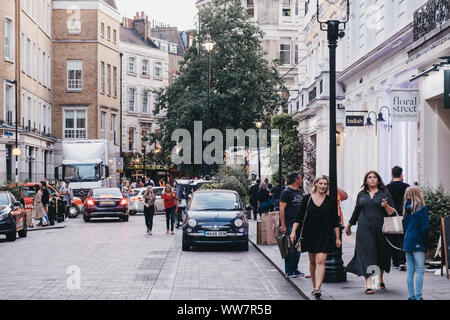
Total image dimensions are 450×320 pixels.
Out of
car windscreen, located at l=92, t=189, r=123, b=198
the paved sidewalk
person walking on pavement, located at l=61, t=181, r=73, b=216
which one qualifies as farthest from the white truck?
the paved sidewalk

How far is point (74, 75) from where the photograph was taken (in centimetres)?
6612

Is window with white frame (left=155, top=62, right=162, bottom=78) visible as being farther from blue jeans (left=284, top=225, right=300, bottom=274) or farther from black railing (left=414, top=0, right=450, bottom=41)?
blue jeans (left=284, top=225, right=300, bottom=274)

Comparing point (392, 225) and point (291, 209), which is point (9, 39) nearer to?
point (291, 209)

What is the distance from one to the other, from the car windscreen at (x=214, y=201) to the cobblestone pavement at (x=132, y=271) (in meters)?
1.21

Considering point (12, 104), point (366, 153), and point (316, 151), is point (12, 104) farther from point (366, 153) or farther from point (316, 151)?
point (366, 153)

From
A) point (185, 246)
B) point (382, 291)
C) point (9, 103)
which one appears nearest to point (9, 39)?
point (9, 103)

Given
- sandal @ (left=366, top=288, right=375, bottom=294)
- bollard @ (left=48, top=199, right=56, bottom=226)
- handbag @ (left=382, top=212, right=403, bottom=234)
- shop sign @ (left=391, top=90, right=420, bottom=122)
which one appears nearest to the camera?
handbag @ (left=382, top=212, right=403, bottom=234)

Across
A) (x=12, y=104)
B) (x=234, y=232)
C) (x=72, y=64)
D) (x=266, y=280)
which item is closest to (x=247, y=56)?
(x=12, y=104)

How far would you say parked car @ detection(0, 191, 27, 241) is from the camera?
22.9 metres

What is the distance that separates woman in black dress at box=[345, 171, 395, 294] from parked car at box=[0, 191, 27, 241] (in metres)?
13.6

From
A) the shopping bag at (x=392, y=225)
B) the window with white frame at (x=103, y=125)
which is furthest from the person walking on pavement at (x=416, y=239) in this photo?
the window with white frame at (x=103, y=125)

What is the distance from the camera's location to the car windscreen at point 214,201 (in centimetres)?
2133

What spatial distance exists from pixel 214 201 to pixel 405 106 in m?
5.56
